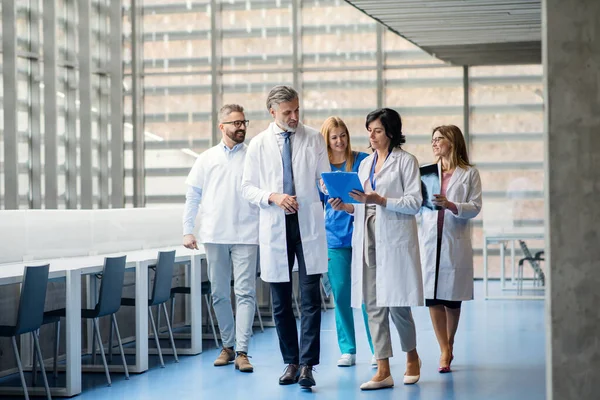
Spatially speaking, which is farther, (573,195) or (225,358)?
(225,358)

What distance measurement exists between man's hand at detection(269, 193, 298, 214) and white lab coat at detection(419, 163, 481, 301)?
1145 millimetres

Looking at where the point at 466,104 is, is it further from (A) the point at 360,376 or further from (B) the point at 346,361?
(A) the point at 360,376

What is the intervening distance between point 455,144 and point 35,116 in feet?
22.5

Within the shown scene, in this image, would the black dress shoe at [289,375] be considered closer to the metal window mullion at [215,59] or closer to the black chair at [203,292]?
the black chair at [203,292]

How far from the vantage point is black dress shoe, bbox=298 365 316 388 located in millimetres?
5441


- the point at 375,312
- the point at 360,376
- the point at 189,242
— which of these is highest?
the point at 189,242

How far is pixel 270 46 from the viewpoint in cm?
1398

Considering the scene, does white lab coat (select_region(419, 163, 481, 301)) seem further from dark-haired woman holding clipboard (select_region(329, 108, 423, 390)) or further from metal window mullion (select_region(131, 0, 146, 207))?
metal window mullion (select_region(131, 0, 146, 207))

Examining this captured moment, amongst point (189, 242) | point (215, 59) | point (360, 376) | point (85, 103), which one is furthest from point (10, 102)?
point (360, 376)

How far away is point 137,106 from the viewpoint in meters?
14.3

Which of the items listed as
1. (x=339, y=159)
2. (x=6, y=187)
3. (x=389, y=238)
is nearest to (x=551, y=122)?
(x=389, y=238)

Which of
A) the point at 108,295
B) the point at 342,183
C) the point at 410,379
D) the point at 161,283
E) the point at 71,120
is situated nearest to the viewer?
the point at 342,183

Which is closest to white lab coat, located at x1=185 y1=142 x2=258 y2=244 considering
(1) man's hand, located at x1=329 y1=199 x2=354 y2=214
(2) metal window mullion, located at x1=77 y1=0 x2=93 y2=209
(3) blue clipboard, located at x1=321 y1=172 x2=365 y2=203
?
(1) man's hand, located at x1=329 y1=199 x2=354 y2=214

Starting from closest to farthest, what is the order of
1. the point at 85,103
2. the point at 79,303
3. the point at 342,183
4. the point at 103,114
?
1. the point at 342,183
2. the point at 79,303
3. the point at 85,103
4. the point at 103,114
